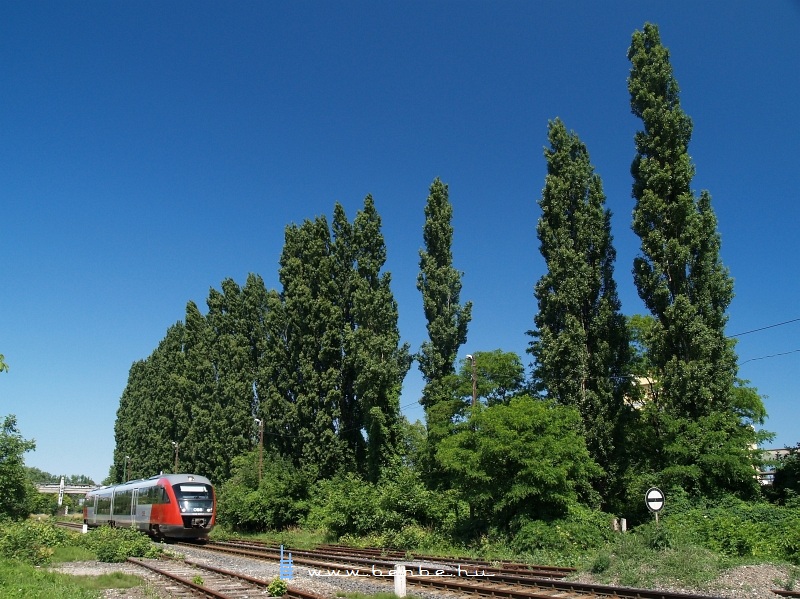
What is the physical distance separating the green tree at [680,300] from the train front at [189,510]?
21761mm

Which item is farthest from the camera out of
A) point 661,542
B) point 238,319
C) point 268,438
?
point 238,319

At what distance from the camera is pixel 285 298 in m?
42.1

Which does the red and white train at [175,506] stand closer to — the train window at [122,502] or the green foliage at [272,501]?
the train window at [122,502]

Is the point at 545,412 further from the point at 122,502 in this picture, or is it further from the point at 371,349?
the point at 122,502

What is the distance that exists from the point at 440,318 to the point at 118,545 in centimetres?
2002

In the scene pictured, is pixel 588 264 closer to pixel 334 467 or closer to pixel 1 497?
pixel 334 467

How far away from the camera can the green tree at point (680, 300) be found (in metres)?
22.2

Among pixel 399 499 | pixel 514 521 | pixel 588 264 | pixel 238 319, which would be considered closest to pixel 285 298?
pixel 238 319

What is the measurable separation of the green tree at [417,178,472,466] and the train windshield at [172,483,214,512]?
12280 millimetres

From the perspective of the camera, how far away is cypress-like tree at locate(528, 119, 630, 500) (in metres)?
26.9

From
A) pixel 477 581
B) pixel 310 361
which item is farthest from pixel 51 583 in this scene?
pixel 310 361

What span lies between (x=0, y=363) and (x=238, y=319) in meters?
47.7

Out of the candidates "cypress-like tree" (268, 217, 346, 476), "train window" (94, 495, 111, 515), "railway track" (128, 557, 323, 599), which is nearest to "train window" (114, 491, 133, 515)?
"train window" (94, 495, 111, 515)

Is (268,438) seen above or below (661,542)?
above
